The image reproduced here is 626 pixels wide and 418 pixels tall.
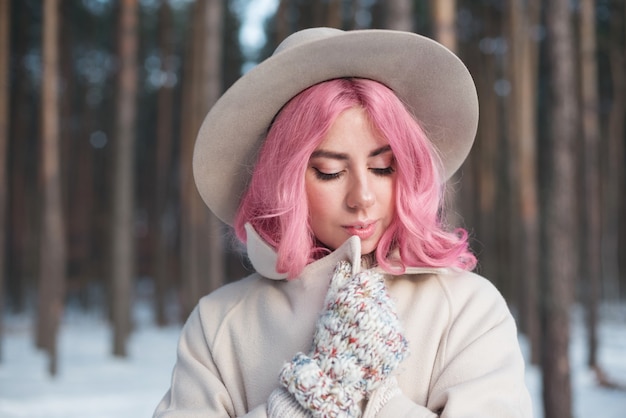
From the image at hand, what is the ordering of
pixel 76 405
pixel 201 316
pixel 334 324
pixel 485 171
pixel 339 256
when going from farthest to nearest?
pixel 485 171
pixel 76 405
pixel 201 316
pixel 339 256
pixel 334 324

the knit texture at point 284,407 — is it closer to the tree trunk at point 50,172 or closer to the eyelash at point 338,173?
the eyelash at point 338,173

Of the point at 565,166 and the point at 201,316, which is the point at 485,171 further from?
the point at 201,316

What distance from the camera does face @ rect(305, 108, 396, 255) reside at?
1501 millimetres

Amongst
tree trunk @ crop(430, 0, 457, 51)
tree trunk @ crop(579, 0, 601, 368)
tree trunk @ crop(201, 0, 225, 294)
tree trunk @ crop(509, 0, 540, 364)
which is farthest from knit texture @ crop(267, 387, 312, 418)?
tree trunk @ crop(579, 0, 601, 368)

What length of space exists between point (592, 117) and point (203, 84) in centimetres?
→ 524

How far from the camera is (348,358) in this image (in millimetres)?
1287

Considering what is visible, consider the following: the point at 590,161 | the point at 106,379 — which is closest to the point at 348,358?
the point at 106,379

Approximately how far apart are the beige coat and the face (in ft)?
0.30

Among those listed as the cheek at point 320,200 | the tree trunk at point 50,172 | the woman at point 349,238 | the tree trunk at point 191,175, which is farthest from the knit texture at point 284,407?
the tree trunk at point 50,172

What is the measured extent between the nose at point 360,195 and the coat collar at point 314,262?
0.09 metres

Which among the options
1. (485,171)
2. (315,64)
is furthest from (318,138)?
(485,171)

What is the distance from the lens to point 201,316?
1.68 meters

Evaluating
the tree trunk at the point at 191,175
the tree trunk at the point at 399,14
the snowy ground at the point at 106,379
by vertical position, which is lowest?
the snowy ground at the point at 106,379

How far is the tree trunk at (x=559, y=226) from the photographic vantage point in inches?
189
